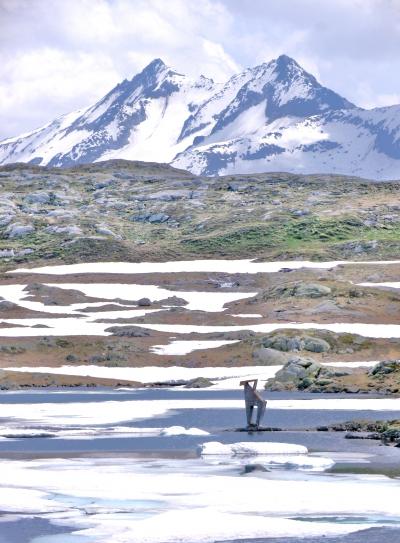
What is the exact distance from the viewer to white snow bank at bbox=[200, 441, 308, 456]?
53.6 m

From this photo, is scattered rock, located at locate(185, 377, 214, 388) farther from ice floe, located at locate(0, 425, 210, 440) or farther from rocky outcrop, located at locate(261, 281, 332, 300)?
rocky outcrop, located at locate(261, 281, 332, 300)

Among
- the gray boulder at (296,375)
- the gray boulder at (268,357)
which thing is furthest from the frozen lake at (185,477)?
the gray boulder at (268,357)

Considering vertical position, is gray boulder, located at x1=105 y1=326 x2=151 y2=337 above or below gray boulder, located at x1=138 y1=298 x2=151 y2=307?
below

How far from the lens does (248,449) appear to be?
5372 cm

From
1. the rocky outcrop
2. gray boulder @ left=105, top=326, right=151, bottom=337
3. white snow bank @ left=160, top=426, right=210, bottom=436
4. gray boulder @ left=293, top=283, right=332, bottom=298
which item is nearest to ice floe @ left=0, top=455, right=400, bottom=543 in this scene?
white snow bank @ left=160, top=426, right=210, bottom=436

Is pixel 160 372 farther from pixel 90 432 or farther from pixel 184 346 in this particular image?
pixel 90 432

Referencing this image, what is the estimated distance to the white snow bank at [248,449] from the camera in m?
→ 53.6

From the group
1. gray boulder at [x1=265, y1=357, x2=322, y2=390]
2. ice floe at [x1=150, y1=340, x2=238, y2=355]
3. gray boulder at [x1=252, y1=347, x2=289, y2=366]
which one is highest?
ice floe at [x1=150, y1=340, x2=238, y2=355]

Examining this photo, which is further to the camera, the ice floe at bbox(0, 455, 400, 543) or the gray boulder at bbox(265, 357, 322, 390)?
the gray boulder at bbox(265, 357, 322, 390)

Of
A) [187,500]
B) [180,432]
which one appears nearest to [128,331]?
[180,432]

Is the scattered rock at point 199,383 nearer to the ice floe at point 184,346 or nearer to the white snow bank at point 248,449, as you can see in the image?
the ice floe at point 184,346

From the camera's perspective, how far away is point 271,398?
8619cm

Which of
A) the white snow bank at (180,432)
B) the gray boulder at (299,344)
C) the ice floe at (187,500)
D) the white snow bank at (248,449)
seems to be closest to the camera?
the ice floe at (187,500)

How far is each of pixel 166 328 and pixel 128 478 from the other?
93.6m
